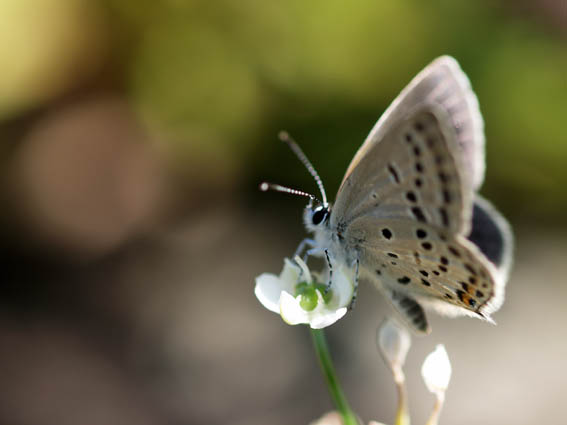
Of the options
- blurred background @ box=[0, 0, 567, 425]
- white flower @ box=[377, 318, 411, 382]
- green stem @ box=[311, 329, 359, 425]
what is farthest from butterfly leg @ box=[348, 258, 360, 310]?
blurred background @ box=[0, 0, 567, 425]

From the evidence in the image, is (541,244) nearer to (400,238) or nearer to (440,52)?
(440,52)

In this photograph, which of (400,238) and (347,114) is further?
(347,114)

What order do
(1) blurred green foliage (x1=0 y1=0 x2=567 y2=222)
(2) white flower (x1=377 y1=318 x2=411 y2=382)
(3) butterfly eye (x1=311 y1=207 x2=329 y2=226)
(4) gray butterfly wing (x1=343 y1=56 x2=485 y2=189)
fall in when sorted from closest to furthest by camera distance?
(4) gray butterfly wing (x1=343 y1=56 x2=485 y2=189) < (2) white flower (x1=377 y1=318 x2=411 y2=382) < (3) butterfly eye (x1=311 y1=207 x2=329 y2=226) < (1) blurred green foliage (x1=0 y1=0 x2=567 y2=222)

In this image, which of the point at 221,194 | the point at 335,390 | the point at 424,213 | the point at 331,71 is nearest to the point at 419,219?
the point at 424,213

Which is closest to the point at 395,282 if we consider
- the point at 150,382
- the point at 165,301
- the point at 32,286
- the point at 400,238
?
the point at 400,238

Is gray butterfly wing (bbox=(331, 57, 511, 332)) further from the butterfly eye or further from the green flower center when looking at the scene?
the green flower center

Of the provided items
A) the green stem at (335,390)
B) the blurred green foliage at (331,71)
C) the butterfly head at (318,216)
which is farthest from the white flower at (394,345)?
the blurred green foliage at (331,71)

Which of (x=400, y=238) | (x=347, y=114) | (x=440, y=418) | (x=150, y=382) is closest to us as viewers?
(x=400, y=238)
